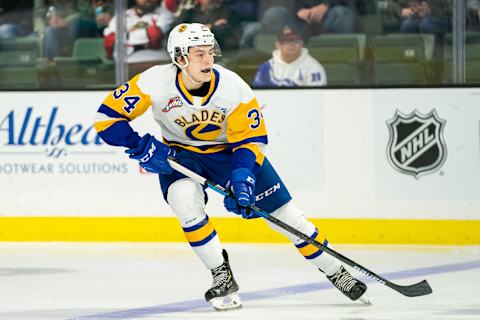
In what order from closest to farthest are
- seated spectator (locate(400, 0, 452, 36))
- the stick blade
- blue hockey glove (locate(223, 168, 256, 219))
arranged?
1. blue hockey glove (locate(223, 168, 256, 219))
2. the stick blade
3. seated spectator (locate(400, 0, 452, 36))

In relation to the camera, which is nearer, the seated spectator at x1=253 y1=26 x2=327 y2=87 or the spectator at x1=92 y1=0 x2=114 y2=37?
the seated spectator at x1=253 y1=26 x2=327 y2=87

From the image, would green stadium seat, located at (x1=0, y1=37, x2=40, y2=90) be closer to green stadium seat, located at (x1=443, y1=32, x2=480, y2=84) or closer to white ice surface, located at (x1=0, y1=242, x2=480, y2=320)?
white ice surface, located at (x1=0, y1=242, x2=480, y2=320)

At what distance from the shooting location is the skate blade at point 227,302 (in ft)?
15.5

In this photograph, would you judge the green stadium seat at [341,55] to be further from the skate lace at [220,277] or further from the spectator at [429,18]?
the skate lace at [220,277]

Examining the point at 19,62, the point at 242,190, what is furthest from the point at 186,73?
the point at 19,62

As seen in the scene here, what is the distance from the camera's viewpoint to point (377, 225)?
6.70m

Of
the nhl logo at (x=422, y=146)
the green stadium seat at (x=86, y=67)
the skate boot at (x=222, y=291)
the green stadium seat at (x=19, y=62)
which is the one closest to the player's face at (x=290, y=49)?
the nhl logo at (x=422, y=146)

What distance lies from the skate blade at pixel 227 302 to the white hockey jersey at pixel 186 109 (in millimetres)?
525

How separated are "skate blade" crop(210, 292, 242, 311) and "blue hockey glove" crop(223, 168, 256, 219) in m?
0.35

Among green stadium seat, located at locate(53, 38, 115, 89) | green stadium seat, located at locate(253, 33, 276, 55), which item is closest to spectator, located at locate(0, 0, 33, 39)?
green stadium seat, located at locate(53, 38, 115, 89)

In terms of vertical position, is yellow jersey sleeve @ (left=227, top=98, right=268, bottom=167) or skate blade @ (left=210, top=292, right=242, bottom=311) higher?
yellow jersey sleeve @ (left=227, top=98, right=268, bottom=167)

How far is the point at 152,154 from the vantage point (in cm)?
468

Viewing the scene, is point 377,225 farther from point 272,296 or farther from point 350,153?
point 272,296

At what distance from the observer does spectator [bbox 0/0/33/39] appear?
278 inches
